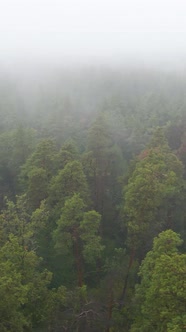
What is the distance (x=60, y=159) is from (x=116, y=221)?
1022 cm

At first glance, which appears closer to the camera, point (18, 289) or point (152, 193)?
point (18, 289)

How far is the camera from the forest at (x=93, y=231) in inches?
859

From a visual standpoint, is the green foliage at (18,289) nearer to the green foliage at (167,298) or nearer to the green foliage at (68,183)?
the green foliage at (167,298)

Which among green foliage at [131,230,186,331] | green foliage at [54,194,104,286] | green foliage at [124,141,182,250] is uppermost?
green foliage at [124,141,182,250]

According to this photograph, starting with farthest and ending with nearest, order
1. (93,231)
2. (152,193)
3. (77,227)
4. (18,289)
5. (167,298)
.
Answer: (77,227) → (93,231) → (152,193) → (18,289) → (167,298)

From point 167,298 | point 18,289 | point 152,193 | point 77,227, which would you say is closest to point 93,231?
point 77,227

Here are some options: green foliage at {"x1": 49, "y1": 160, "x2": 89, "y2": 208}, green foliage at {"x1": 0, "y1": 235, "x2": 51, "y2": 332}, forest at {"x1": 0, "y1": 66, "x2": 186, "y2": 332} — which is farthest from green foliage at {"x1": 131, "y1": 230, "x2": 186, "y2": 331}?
green foliage at {"x1": 49, "y1": 160, "x2": 89, "y2": 208}

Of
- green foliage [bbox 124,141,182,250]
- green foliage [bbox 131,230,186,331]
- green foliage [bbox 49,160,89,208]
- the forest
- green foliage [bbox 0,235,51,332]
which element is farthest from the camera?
green foliage [bbox 49,160,89,208]

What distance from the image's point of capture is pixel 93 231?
3109cm

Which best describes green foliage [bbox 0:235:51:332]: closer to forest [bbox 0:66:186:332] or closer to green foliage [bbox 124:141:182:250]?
forest [bbox 0:66:186:332]

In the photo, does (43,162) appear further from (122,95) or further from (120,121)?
(122,95)

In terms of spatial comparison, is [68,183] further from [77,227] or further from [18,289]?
[18,289]

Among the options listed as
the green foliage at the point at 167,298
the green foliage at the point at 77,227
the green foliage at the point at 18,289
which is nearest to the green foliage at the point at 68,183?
the green foliage at the point at 77,227

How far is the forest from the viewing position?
21.8 meters
